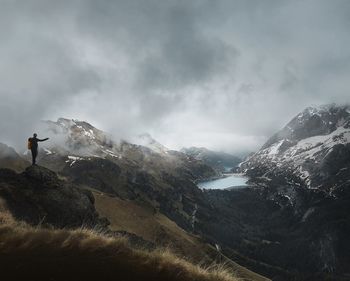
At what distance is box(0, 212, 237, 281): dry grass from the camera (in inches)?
535

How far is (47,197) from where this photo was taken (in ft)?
150

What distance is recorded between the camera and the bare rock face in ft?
141

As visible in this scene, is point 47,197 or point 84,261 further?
point 47,197

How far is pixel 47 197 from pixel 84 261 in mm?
32474

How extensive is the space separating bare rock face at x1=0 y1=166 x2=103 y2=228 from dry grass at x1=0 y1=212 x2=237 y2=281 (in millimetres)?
25014

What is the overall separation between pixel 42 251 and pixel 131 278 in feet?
12.0

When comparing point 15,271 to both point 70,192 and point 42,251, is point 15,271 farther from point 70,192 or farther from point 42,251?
point 70,192

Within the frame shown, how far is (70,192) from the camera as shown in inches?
1903

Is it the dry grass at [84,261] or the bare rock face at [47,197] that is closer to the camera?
the dry grass at [84,261]

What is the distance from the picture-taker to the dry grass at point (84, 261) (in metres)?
13.6

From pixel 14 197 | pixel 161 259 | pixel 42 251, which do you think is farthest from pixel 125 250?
pixel 14 197

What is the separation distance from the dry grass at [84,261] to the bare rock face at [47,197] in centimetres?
2501

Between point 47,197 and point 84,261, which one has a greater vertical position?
point 47,197

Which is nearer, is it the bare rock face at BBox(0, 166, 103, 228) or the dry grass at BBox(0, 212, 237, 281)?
Answer: the dry grass at BBox(0, 212, 237, 281)
